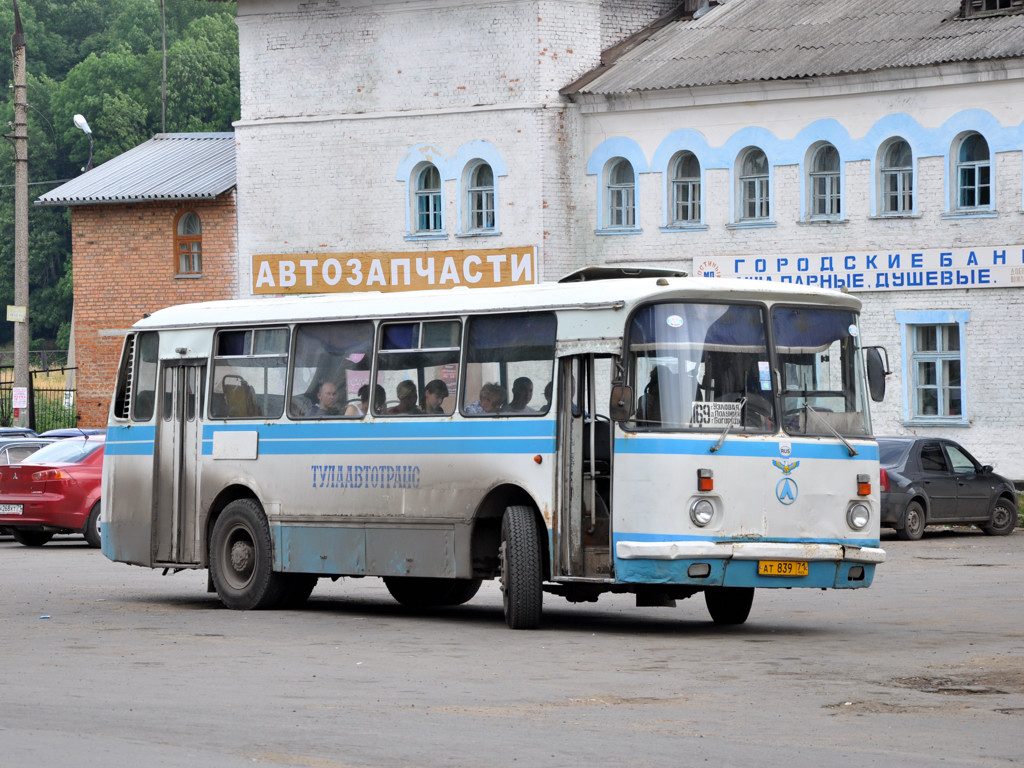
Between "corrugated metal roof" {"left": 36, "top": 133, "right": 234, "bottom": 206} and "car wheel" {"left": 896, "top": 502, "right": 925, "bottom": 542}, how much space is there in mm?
18850

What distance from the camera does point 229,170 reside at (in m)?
43.7

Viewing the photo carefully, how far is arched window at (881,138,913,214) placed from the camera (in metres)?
34.7

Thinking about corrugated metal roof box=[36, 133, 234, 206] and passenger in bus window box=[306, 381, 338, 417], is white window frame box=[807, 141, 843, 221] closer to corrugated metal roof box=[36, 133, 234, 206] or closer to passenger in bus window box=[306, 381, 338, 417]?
corrugated metal roof box=[36, 133, 234, 206]

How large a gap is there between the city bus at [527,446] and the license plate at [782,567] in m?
0.02

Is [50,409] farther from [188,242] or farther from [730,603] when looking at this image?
[730,603]

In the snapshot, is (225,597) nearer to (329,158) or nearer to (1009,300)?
(1009,300)

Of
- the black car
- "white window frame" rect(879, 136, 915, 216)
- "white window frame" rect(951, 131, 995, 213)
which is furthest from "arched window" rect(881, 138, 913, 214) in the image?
the black car

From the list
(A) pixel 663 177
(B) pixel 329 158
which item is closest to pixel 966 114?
(A) pixel 663 177

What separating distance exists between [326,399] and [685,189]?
2143cm

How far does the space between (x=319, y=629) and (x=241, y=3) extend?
27648mm

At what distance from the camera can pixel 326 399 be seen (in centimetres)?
1689

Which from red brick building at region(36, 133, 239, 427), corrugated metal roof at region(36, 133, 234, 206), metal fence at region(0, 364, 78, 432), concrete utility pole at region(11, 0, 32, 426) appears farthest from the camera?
metal fence at region(0, 364, 78, 432)

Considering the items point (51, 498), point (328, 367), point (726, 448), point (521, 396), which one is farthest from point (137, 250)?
point (726, 448)

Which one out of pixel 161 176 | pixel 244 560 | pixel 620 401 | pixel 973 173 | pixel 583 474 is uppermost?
pixel 161 176
